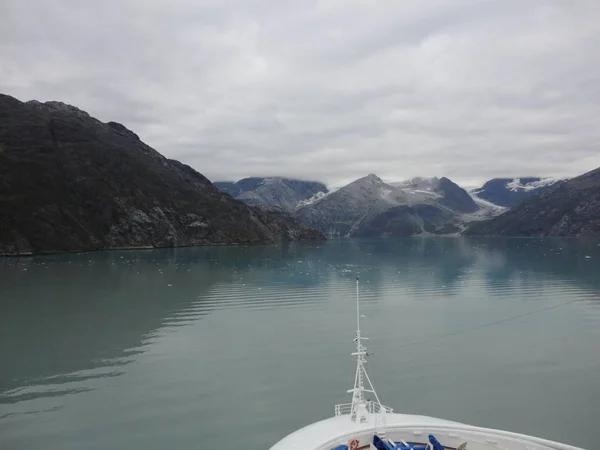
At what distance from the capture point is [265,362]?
38.6 m

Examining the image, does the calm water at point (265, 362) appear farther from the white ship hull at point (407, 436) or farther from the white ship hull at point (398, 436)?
the white ship hull at point (398, 436)

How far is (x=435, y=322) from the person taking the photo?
55.8 m

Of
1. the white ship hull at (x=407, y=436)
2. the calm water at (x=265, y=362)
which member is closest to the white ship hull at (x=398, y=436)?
the white ship hull at (x=407, y=436)

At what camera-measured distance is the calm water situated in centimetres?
2639

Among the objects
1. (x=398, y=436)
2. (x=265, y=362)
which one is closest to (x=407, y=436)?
(x=398, y=436)

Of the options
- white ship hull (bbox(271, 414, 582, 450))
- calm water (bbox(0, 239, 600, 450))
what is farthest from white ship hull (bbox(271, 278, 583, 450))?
calm water (bbox(0, 239, 600, 450))

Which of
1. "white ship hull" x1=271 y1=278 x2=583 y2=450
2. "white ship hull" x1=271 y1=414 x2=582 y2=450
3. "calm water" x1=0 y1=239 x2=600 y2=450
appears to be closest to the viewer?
"white ship hull" x1=271 y1=278 x2=583 y2=450

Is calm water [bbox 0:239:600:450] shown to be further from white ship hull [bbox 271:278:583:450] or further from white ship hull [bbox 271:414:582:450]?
white ship hull [bbox 271:278:583:450]

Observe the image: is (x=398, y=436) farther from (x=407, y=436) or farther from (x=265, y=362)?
(x=265, y=362)

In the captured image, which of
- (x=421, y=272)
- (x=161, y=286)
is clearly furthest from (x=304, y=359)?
(x=421, y=272)

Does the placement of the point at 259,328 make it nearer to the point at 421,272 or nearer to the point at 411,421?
the point at 411,421

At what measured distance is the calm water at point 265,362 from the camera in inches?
1039

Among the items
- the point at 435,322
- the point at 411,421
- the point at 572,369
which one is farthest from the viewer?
the point at 435,322

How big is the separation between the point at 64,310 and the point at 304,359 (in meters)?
39.3
